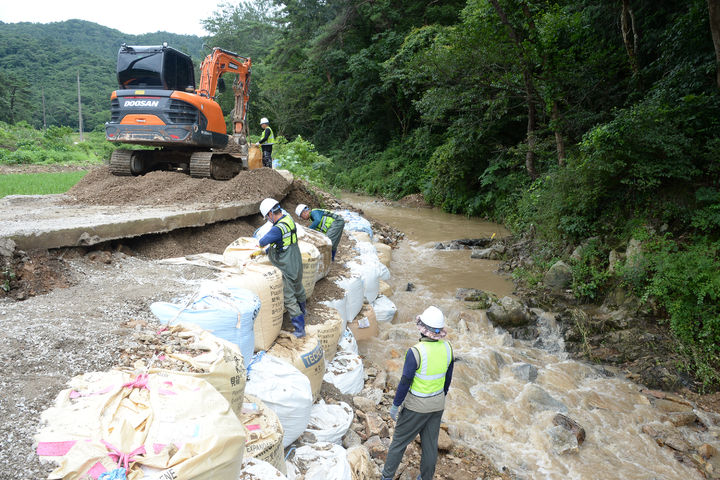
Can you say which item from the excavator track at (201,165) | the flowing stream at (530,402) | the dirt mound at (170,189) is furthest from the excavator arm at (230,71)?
the flowing stream at (530,402)

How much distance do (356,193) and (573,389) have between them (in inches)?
636

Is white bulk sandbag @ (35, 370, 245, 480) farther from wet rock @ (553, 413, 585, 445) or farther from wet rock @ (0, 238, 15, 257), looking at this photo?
wet rock @ (553, 413, 585, 445)

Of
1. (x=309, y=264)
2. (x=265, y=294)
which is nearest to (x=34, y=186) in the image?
(x=309, y=264)

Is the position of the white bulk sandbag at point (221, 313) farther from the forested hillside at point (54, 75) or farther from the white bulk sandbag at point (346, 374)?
the forested hillside at point (54, 75)

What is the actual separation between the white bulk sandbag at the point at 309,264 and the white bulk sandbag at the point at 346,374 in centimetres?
80

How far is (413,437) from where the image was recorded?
322 cm

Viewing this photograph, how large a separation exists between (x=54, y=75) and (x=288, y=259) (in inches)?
2593

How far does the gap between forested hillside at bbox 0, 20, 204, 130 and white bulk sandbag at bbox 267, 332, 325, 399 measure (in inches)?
1450

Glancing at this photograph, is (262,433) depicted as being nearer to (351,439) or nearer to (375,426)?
(351,439)

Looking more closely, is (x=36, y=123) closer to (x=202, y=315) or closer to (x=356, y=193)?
A: (x=356, y=193)

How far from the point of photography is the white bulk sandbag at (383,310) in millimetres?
6320

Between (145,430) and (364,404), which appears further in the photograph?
(364,404)

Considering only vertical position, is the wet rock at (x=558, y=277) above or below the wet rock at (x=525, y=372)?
above

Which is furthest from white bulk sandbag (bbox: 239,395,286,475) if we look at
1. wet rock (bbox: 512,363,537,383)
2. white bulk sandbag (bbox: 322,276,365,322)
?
wet rock (bbox: 512,363,537,383)
